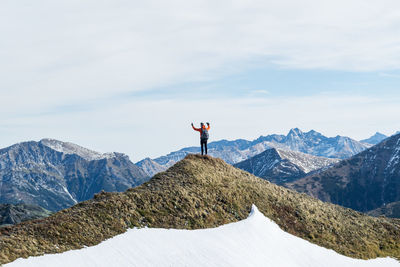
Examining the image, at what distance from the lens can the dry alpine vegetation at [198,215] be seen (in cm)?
3244

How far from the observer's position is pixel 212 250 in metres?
34.4

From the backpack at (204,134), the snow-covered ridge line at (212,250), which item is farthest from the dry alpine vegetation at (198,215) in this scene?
the backpack at (204,134)

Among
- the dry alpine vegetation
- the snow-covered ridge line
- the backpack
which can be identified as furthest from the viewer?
the backpack

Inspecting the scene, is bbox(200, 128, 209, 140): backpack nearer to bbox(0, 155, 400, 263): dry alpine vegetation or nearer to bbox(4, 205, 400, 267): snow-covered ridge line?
bbox(0, 155, 400, 263): dry alpine vegetation

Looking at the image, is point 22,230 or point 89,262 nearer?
point 89,262

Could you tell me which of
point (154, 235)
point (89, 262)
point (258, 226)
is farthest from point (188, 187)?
point (89, 262)

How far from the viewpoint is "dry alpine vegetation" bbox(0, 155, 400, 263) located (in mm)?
32441

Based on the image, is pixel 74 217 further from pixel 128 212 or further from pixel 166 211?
pixel 166 211

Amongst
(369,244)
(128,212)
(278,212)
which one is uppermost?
(128,212)

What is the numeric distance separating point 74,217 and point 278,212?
22.7 metres

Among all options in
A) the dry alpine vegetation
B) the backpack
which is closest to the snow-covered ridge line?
the dry alpine vegetation

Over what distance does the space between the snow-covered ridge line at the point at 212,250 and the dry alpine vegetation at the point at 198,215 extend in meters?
1.27

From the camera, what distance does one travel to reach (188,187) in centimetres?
4650

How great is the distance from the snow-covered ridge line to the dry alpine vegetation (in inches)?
50.0
